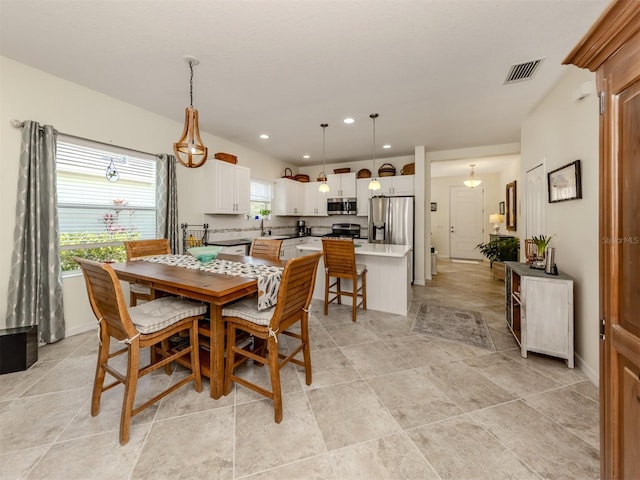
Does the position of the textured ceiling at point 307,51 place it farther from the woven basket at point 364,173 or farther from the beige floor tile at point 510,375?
the beige floor tile at point 510,375

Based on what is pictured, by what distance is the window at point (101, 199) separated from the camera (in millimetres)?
2787

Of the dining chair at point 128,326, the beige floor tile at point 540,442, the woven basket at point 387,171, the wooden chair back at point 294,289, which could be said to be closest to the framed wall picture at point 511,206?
the woven basket at point 387,171

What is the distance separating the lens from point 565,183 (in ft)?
7.97

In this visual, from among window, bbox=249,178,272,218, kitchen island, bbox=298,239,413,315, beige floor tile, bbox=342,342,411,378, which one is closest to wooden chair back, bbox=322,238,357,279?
kitchen island, bbox=298,239,413,315

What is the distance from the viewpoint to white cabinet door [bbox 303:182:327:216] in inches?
242

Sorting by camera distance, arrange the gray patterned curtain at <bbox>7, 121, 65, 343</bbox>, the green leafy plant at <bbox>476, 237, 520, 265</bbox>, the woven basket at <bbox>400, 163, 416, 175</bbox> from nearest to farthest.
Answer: the gray patterned curtain at <bbox>7, 121, 65, 343</bbox> < the woven basket at <bbox>400, 163, 416, 175</bbox> < the green leafy plant at <bbox>476, 237, 520, 265</bbox>

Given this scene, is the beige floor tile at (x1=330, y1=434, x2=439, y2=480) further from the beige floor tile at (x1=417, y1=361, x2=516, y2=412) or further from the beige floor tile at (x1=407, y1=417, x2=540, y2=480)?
the beige floor tile at (x1=417, y1=361, x2=516, y2=412)

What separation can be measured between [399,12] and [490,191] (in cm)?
733

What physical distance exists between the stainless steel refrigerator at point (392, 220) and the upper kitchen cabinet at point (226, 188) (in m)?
2.53

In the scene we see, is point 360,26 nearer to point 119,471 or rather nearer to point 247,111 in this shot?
point 247,111

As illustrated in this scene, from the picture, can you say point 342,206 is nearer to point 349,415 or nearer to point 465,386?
point 465,386

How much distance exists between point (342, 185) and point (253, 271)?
4.30 meters

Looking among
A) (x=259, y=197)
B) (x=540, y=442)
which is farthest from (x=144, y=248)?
(x=540, y=442)

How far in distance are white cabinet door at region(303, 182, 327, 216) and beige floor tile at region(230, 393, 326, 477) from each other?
476 centimetres
